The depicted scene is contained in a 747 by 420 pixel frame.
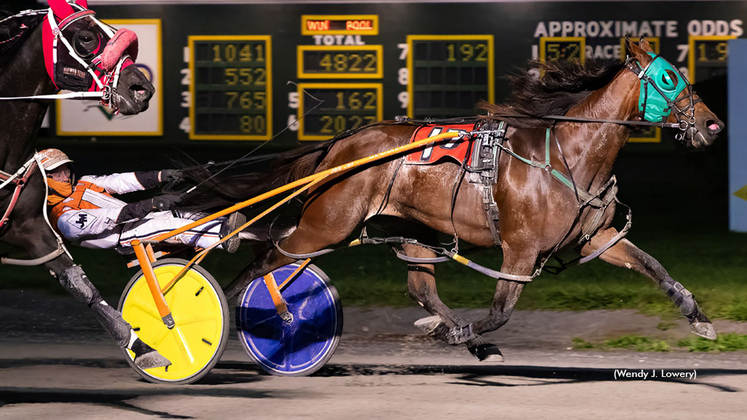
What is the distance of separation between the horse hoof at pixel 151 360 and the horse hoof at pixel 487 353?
178cm

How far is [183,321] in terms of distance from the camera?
611cm

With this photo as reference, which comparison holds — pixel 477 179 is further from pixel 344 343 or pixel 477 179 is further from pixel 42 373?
pixel 42 373

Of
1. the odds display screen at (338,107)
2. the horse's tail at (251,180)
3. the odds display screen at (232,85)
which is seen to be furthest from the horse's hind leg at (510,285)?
the odds display screen at (232,85)

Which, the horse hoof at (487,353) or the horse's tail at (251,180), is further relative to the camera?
the horse's tail at (251,180)

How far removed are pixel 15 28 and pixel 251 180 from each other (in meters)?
1.93

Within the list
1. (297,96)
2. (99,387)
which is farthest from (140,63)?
(99,387)

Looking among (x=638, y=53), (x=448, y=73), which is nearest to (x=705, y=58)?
(x=448, y=73)

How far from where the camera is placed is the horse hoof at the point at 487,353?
6219 mm

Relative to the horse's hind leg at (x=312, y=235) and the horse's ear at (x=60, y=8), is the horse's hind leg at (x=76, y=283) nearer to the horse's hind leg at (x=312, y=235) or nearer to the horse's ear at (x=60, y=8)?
the horse's hind leg at (x=312, y=235)

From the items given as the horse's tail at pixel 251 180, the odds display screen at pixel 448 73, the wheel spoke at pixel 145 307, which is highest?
the odds display screen at pixel 448 73

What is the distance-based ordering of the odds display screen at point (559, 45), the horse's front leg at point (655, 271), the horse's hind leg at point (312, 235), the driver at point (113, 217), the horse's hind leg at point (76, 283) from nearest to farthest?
the horse's hind leg at point (76, 283)
the horse's front leg at point (655, 271)
the driver at point (113, 217)
the horse's hind leg at point (312, 235)
the odds display screen at point (559, 45)

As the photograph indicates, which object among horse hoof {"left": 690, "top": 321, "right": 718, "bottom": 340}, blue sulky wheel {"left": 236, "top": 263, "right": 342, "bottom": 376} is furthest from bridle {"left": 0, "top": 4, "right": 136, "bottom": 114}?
horse hoof {"left": 690, "top": 321, "right": 718, "bottom": 340}

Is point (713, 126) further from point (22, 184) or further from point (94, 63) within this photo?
point (22, 184)

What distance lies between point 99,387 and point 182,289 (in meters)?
0.74
